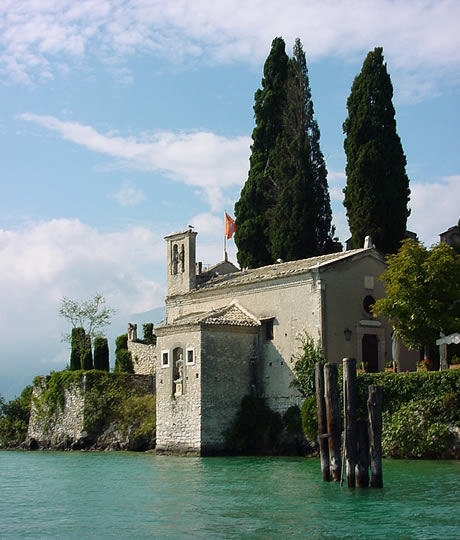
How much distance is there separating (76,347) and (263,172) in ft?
43.8

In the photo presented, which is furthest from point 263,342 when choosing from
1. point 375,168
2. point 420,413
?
point 375,168

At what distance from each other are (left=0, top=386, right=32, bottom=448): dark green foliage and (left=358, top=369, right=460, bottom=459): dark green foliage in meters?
22.8

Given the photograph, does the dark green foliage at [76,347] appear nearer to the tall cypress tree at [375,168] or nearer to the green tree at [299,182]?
the green tree at [299,182]

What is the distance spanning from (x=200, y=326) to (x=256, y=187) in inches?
521

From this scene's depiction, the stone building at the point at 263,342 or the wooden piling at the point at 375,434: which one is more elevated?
the stone building at the point at 263,342

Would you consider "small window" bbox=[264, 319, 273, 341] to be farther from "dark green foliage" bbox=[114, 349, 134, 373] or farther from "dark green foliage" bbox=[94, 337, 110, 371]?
"dark green foliage" bbox=[114, 349, 134, 373]

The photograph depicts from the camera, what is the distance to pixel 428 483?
20875 millimetres

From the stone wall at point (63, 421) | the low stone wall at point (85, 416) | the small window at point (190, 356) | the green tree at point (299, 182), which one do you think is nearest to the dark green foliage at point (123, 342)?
the stone wall at point (63, 421)

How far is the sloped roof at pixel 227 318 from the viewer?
1260 inches

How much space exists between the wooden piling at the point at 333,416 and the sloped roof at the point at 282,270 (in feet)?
35.0

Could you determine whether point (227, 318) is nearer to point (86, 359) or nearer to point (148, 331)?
point (86, 359)

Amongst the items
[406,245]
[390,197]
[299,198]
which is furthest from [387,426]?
[299,198]

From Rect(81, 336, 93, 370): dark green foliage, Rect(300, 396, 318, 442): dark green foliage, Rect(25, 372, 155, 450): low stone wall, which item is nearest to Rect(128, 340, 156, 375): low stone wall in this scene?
Rect(81, 336, 93, 370): dark green foliage

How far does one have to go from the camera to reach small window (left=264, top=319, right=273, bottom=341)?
3281 cm
